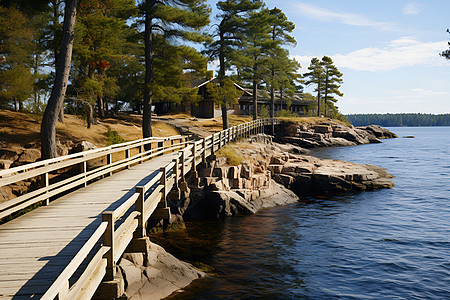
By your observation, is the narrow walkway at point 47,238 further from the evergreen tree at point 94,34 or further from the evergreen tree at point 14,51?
the evergreen tree at point 14,51

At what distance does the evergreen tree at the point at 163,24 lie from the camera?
2497 centimetres

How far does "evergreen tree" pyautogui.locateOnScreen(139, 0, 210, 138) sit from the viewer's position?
25.0 metres

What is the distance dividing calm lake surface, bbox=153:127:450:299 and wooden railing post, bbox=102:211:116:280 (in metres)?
3.65

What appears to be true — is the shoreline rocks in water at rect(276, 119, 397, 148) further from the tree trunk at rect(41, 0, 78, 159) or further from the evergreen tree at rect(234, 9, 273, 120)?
the tree trunk at rect(41, 0, 78, 159)

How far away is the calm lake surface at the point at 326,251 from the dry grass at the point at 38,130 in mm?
11800

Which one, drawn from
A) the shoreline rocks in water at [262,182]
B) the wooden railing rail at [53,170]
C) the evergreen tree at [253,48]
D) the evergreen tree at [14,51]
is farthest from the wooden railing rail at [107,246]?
the evergreen tree at [253,48]

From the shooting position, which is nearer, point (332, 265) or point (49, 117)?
point (332, 265)

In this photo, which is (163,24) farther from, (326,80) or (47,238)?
(326,80)

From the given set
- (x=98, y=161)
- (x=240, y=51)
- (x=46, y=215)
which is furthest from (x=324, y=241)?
(x=240, y=51)

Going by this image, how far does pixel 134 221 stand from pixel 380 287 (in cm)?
781

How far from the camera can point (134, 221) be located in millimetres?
8133

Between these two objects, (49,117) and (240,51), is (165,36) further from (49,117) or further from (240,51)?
(240,51)

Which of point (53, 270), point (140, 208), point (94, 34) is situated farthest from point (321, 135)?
point (53, 270)

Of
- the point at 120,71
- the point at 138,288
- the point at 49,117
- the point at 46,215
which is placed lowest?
the point at 138,288
